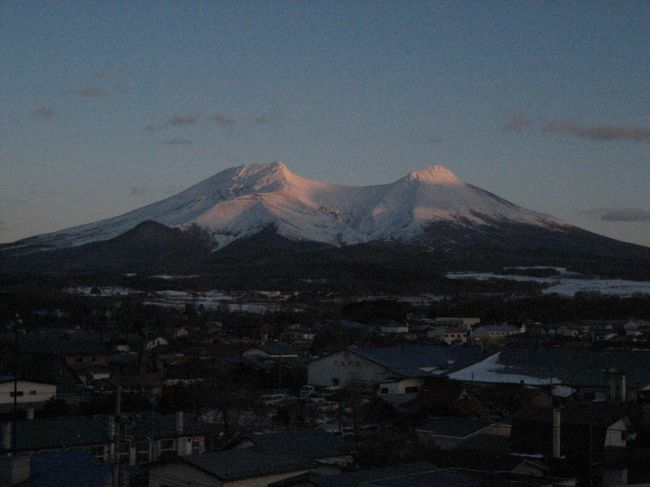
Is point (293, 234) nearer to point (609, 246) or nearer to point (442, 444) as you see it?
point (609, 246)

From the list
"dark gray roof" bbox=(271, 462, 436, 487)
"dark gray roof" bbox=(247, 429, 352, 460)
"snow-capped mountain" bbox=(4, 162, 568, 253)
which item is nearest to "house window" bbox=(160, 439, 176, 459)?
"dark gray roof" bbox=(247, 429, 352, 460)

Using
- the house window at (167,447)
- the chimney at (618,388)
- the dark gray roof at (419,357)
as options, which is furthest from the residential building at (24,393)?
the chimney at (618,388)

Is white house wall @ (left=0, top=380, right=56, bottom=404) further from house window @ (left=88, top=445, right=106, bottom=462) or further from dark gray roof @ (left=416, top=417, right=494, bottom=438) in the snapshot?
dark gray roof @ (left=416, top=417, right=494, bottom=438)

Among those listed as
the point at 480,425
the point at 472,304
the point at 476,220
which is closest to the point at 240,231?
the point at 476,220

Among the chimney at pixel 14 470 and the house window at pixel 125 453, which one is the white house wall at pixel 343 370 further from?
the chimney at pixel 14 470

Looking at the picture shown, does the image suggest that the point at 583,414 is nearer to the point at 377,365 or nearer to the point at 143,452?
the point at 143,452

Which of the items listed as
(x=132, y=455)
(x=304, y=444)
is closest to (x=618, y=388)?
(x=304, y=444)
